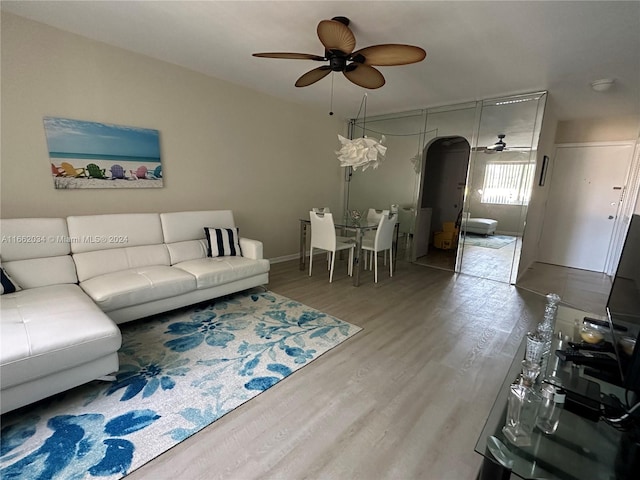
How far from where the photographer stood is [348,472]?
51.9 inches

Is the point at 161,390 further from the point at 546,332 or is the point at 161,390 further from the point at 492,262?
the point at 492,262

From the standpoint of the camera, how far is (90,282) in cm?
242

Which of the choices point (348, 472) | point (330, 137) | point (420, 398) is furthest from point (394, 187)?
point (348, 472)

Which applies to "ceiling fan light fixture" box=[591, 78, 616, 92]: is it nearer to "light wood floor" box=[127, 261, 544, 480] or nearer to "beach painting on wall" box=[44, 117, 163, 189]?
"light wood floor" box=[127, 261, 544, 480]

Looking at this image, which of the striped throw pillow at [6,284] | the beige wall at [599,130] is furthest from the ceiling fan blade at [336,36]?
the beige wall at [599,130]

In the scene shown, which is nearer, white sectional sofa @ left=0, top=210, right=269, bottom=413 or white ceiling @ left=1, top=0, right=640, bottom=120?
white sectional sofa @ left=0, top=210, right=269, bottom=413

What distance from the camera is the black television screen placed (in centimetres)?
111

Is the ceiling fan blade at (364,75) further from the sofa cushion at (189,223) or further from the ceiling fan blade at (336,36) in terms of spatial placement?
the sofa cushion at (189,223)

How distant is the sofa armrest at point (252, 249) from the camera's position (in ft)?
11.0

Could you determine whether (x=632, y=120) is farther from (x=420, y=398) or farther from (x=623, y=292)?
(x=420, y=398)

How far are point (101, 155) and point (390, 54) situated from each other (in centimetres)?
288

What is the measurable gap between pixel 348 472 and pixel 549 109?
487 centimetres

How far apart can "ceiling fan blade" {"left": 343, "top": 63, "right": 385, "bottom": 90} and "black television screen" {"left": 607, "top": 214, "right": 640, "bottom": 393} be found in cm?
197

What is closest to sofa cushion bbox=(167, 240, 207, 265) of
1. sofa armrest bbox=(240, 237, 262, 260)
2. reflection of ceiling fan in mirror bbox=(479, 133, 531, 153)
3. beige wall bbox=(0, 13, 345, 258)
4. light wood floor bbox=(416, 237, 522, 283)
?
sofa armrest bbox=(240, 237, 262, 260)
